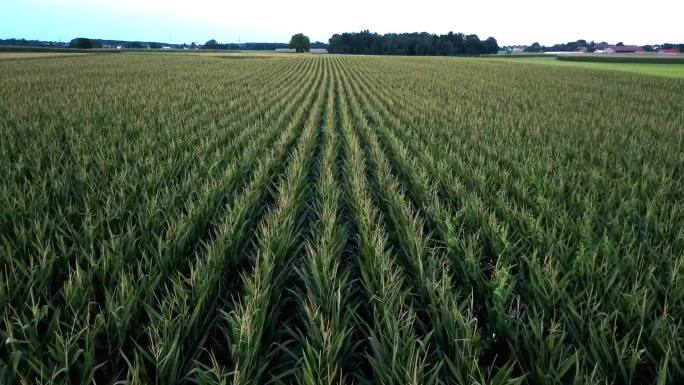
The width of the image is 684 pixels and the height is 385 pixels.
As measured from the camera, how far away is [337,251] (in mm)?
3770

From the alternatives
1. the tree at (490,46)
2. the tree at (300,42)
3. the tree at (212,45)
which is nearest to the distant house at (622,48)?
the tree at (490,46)

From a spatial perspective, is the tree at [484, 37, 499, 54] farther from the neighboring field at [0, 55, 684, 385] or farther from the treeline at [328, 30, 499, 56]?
the neighboring field at [0, 55, 684, 385]

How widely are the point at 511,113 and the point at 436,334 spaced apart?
11.9 meters

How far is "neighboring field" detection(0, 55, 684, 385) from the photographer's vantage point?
2.35 meters

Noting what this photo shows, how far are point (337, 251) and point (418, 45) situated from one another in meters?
122

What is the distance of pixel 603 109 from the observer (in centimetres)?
1434

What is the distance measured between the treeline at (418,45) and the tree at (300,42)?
12.2 metres

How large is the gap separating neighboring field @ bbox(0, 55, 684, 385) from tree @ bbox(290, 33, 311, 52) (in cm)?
12210

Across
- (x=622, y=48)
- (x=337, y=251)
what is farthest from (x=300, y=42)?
(x=337, y=251)

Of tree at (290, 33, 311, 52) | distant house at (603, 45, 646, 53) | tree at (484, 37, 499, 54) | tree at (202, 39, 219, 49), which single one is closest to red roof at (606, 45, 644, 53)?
distant house at (603, 45, 646, 53)

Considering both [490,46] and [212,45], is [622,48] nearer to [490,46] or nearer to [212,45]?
[490,46]

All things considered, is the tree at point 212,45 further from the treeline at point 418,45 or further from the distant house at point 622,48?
the distant house at point 622,48

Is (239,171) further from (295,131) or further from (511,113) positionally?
(511,113)

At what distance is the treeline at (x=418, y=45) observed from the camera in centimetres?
11752
